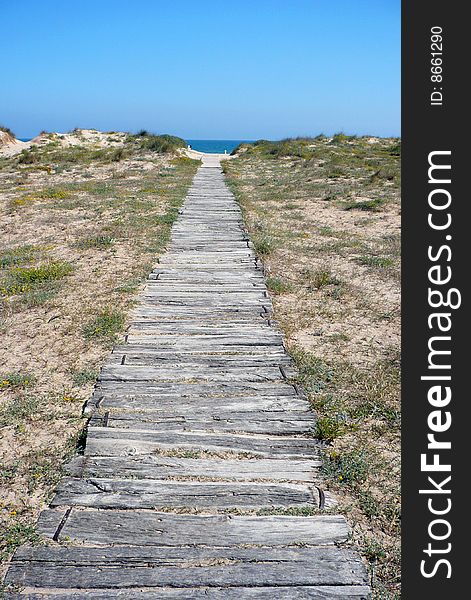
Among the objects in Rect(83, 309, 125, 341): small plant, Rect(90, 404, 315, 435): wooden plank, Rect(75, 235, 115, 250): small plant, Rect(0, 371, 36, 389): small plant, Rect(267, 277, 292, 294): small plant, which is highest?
Rect(75, 235, 115, 250): small plant

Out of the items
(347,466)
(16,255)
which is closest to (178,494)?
(347,466)

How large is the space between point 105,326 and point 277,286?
9.76 feet

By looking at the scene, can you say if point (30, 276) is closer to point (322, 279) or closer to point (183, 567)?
point (322, 279)

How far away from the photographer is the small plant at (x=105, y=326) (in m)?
6.59

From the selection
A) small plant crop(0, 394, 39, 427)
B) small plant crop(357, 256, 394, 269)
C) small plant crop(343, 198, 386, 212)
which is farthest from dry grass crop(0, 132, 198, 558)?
small plant crop(343, 198, 386, 212)

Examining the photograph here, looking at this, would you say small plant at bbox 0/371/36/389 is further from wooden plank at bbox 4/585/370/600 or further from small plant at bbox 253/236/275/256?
small plant at bbox 253/236/275/256

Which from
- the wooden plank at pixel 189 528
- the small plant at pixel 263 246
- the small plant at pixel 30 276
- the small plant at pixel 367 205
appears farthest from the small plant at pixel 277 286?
the small plant at pixel 367 205

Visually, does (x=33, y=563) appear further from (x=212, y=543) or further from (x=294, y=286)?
(x=294, y=286)

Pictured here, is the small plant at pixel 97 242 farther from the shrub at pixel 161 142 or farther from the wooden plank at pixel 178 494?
the shrub at pixel 161 142

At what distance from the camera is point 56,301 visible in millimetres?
8062

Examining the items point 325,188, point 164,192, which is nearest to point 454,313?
point 164,192

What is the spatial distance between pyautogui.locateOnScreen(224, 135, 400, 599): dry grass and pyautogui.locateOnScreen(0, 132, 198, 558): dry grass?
7.33ft

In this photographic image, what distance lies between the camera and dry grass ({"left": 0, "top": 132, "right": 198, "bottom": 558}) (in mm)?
4262

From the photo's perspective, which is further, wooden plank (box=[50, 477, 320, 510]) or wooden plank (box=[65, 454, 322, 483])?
wooden plank (box=[65, 454, 322, 483])
